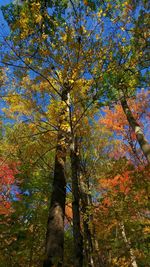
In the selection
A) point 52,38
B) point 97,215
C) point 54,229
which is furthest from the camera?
point 97,215

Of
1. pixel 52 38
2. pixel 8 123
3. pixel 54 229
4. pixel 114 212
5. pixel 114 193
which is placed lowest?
pixel 54 229

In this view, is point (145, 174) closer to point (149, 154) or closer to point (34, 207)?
point (149, 154)

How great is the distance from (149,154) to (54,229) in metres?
3.57

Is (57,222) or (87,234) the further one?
(87,234)

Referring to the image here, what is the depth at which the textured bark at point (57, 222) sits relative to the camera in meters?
4.26

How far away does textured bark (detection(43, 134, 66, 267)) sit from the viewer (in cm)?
426

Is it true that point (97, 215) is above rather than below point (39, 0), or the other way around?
below

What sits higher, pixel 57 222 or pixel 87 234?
pixel 87 234

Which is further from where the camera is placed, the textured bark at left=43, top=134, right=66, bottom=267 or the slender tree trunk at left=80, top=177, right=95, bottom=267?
the slender tree trunk at left=80, top=177, right=95, bottom=267

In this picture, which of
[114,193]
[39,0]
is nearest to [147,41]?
[39,0]

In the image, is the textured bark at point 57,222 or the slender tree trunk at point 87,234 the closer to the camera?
the textured bark at point 57,222

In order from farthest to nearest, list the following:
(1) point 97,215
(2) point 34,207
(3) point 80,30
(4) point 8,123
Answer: (4) point 8,123, (2) point 34,207, (1) point 97,215, (3) point 80,30

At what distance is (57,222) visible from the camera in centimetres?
491

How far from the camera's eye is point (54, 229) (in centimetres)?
477
